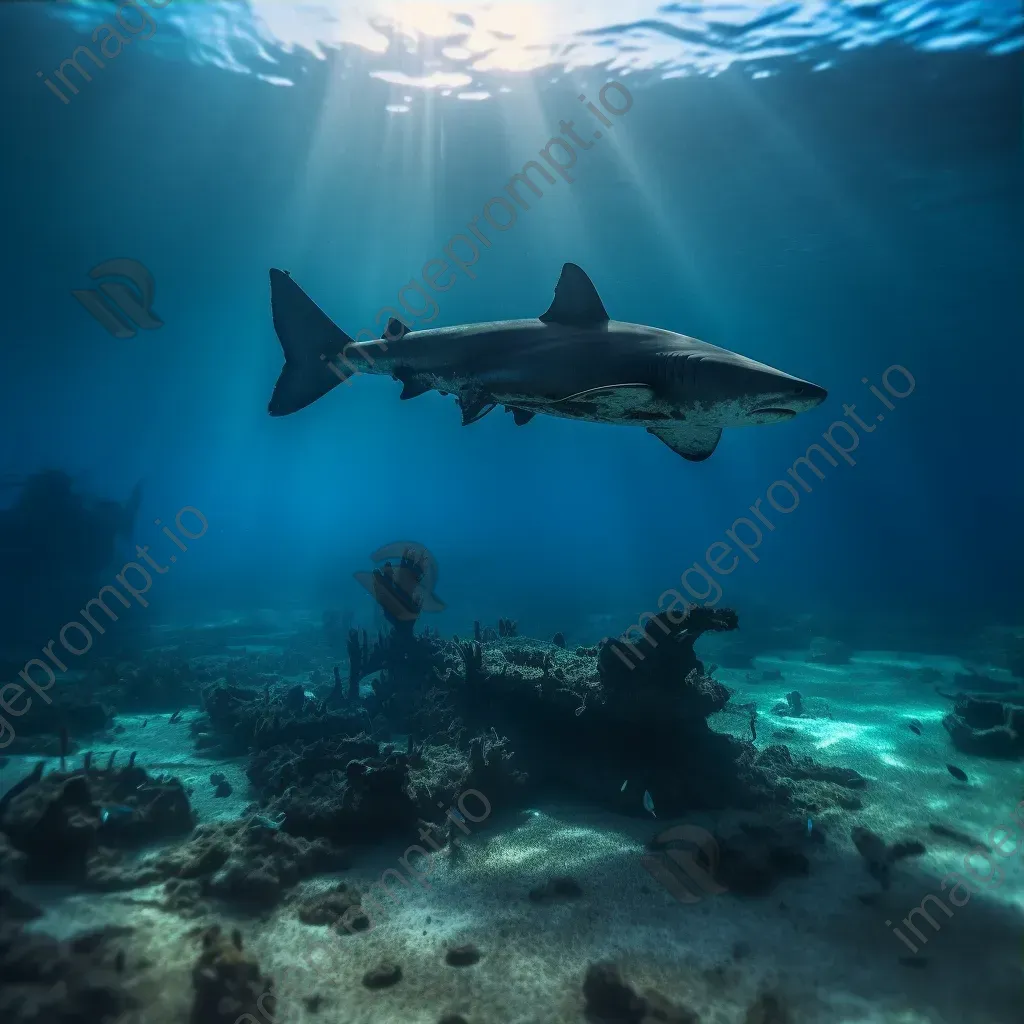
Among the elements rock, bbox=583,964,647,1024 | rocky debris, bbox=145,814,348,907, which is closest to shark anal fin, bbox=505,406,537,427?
rock, bbox=583,964,647,1024

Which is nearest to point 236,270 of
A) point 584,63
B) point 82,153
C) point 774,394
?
point 82,153

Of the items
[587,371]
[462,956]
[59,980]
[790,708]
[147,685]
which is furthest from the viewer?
[147,685]

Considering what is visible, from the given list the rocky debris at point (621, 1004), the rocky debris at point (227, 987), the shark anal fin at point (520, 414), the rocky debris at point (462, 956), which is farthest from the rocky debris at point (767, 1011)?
the shark anal fin at point (520, 414)

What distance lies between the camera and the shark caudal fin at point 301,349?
6.14m

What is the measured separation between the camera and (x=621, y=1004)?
4410mm

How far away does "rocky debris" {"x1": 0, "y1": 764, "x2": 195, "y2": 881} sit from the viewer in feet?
18.7

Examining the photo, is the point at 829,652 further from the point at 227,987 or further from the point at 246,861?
the point at 227,987

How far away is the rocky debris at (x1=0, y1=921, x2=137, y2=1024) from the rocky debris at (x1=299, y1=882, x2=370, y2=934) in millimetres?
1609

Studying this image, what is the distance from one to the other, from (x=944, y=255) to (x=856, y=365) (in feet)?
55.8

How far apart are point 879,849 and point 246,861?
7.71 metres

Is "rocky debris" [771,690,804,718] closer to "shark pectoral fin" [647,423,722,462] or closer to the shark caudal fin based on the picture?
"shark pectoral fin" [647,423,722,462]

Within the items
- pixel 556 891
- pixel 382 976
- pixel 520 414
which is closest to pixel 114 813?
pixel 382 976

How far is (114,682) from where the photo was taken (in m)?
16.6

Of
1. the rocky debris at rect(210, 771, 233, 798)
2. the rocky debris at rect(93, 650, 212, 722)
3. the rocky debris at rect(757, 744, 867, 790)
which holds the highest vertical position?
the rocky debris at rect(757, 744, 867, 790)
